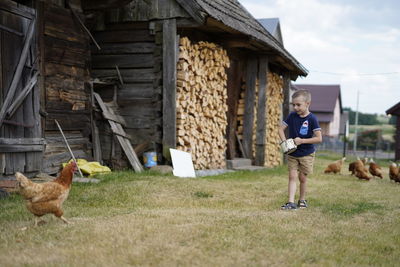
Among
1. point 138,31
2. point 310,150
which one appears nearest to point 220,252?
point 310,150

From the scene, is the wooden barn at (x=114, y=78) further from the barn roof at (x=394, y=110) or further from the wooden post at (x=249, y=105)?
the barn roof at (x=394, y=110)

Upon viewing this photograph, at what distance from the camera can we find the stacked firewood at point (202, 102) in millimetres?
9148

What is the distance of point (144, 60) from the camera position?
9117 mm

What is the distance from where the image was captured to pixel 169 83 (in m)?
8.82

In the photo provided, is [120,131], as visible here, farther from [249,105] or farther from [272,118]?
[272,118]

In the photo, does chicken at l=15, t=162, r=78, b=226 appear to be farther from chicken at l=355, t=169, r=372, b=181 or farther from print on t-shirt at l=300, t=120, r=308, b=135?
chicken at l=355, t=169, r=372, b=181

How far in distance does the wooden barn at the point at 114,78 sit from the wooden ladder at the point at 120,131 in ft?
0.09

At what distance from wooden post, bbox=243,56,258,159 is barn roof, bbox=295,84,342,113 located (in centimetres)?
3586

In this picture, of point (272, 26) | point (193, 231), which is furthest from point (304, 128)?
point (272, 26)

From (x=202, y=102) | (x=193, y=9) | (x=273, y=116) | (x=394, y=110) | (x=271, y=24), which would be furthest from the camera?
(x=271, y=24)

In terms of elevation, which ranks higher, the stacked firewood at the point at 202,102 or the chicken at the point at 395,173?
the stacked firewood at the point at 202,102

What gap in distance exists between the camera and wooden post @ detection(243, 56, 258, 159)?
12492mm

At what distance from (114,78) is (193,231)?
5.68m

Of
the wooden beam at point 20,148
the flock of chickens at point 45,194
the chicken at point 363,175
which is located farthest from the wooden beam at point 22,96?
the chicken at point 363,175
